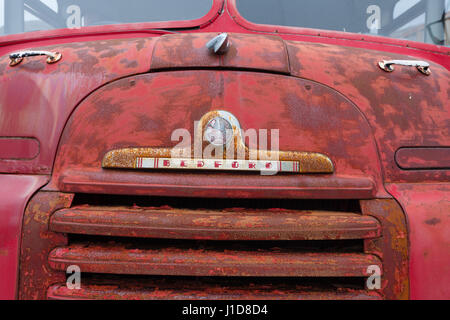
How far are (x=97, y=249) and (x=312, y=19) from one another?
4.71ft

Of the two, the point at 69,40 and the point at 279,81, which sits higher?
the point at 69,40

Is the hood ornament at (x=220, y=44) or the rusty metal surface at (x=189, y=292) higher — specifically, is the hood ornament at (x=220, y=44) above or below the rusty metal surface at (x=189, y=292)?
above

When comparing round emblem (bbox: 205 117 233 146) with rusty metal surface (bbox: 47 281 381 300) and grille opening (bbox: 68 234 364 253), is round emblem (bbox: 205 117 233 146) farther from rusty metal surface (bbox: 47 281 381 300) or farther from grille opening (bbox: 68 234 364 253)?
rusty metal surface (bbox: 47 281 381 300)

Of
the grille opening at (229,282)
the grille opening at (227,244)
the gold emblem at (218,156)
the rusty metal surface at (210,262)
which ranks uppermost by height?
the gold emblem at (218,156)

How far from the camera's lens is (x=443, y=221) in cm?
101

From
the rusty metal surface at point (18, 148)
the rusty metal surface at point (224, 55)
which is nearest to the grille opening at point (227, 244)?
the rusty metal surface at point (18, 148)

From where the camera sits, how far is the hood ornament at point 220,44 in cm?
106

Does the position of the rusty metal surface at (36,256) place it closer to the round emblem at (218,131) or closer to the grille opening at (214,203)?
the grille opening at (214,203)

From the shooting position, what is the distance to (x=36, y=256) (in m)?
1.00

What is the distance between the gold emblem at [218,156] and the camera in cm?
102

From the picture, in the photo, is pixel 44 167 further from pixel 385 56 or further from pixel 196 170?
pixel 385 56

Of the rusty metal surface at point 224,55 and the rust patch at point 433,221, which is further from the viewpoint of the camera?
the rusty metal surface at point 224,55

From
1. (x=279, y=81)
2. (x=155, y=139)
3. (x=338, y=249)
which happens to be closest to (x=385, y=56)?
(x=279, y=81)

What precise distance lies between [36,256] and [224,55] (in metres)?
0.88
